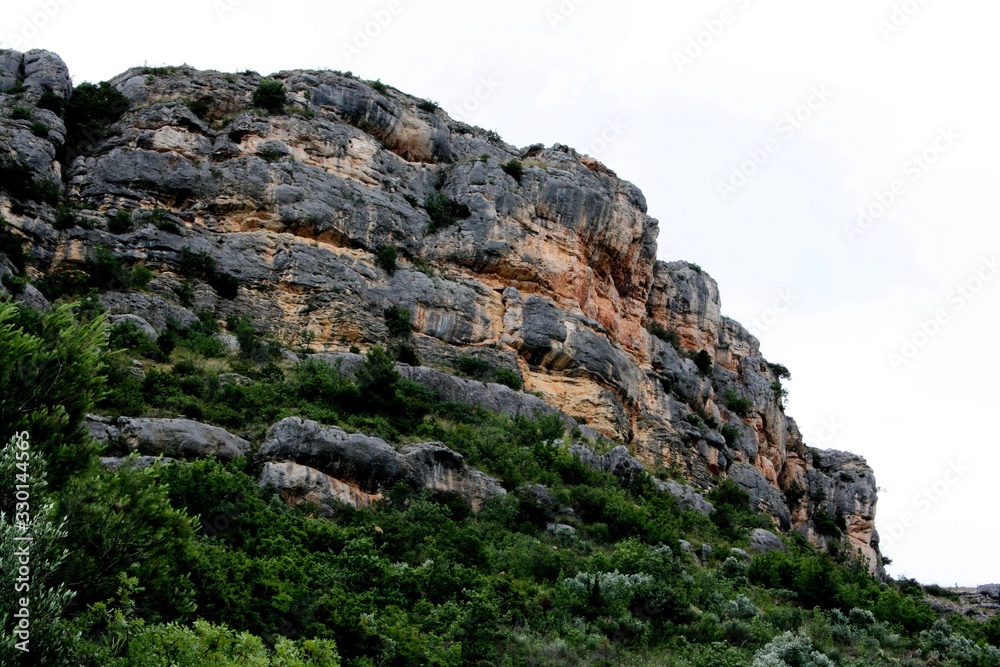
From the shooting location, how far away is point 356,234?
37.4 m

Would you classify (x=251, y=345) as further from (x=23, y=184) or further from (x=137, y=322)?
(x=23, y=184)

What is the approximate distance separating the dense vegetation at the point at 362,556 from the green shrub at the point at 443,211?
8.63 metres

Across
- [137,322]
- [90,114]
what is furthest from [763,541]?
[90,114]

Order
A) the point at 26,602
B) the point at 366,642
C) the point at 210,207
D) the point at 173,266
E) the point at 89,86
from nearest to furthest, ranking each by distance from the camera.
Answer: the point at 26,602 < the point at 366,642 < the point at 173,266 < the point at 210,207 < the point at 89,86

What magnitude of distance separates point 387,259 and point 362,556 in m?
21.4

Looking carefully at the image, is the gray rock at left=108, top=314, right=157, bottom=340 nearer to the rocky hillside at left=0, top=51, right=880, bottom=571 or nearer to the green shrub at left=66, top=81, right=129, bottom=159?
the rocky hillside at left=0, top=51, right=880, bottom=571

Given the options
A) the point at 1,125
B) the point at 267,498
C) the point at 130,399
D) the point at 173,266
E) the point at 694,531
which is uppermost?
the point at 1,125

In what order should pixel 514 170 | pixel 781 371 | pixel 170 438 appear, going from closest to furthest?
1. pixel 170 438
2. pixel 514 170
3. pixel 781 371

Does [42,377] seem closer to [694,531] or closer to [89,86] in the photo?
[694,531]

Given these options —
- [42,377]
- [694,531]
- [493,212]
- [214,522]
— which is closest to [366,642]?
[214,522]

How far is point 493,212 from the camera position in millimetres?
41719

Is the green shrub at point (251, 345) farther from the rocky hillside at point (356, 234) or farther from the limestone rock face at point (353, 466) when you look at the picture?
the limestone rock face at point (353, 466)

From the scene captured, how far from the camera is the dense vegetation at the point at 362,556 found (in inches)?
458

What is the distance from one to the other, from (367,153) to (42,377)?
29812 millimetres
